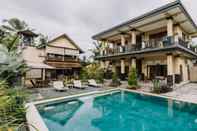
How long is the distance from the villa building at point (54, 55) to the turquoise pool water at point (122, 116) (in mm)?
15433

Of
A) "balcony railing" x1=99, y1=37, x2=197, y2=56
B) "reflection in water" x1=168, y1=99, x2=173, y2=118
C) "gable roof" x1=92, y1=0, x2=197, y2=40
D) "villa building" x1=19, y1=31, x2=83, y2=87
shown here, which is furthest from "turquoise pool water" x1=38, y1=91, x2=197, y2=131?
"villa building" x1=19, y1=31, x2=83, y2=87

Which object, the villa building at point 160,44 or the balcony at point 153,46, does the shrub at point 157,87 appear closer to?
the villa building at point 160,44


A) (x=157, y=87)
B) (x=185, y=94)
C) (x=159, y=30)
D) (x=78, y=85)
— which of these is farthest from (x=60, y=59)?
(x=185, y=94)

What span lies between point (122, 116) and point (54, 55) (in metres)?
22.9

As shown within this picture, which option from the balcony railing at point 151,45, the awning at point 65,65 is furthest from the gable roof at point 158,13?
the awning at point 65,65

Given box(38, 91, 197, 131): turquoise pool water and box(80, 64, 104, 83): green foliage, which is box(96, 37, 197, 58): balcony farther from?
box(38, 91, 197, 131): turquoise pool water

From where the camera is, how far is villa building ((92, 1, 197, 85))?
16.9 m

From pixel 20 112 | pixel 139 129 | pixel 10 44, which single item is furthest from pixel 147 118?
pixel 10 44

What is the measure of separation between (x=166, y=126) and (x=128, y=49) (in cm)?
1564

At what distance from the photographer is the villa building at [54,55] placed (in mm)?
25984

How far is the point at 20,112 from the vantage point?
6375 millimetres

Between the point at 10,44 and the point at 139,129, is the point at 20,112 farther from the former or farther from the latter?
the point at 139,129

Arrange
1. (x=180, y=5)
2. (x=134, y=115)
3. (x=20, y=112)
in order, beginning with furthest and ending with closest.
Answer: (x=180, y=5), (x=134, y=115), (x=20, y=112)

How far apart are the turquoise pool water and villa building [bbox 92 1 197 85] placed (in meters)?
6.24
